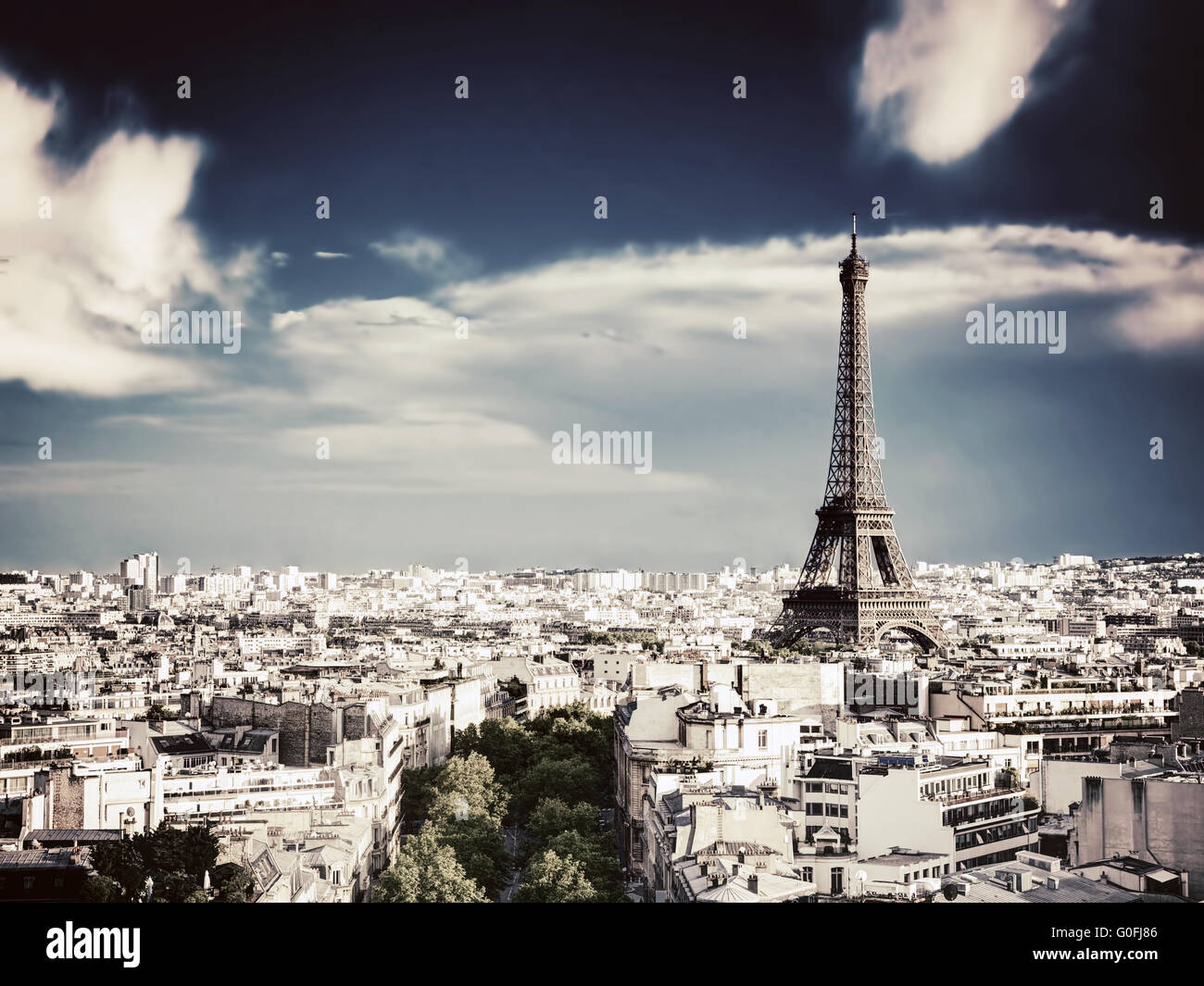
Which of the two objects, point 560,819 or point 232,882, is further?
point 560,819

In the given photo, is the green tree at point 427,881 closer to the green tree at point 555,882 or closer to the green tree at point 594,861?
the green tree at point 555,882

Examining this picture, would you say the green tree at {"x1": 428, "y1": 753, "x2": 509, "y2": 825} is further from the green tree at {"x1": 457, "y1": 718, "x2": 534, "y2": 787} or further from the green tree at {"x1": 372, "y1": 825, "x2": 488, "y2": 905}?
the green tree at {"x1": 372, "y1": 825, "x2": 488, "y2": 905}

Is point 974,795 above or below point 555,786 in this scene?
above

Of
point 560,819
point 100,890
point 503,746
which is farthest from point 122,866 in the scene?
point 503,746

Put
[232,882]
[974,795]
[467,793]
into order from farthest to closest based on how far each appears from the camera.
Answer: [467,793] → [974,795] → [232,882]

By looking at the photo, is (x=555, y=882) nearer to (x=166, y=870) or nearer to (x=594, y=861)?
(x=594, y=861)

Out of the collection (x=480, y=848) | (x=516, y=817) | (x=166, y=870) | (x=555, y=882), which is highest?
(x=166, y=870)

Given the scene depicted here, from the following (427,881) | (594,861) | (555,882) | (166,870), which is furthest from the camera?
(594,861)
